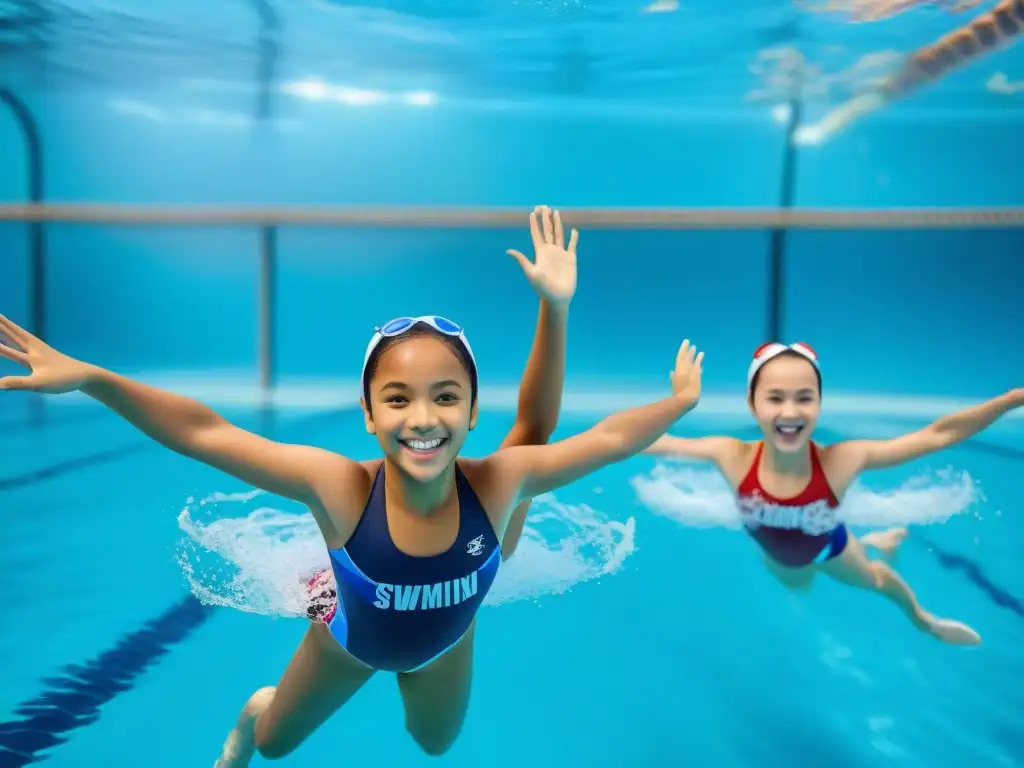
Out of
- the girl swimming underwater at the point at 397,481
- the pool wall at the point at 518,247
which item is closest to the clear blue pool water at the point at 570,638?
the girl swimming underwater at the point at 397,481

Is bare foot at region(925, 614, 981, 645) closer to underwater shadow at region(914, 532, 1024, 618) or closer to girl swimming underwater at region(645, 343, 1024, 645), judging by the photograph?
girl swimming underwater at region(645, 343, 1024, 645)

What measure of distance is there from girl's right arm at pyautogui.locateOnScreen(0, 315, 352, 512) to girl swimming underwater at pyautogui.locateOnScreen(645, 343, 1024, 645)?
1660 mm

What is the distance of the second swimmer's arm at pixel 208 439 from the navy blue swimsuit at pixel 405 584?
17cm

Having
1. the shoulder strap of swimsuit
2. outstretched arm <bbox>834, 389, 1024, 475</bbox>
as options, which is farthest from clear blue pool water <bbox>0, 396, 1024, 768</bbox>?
outstretched arm <bbox>834, 389, 1024, 475</bbox>

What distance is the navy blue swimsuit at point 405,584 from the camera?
5.87 feet

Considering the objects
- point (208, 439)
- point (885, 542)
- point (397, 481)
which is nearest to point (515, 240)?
point (885, 542)


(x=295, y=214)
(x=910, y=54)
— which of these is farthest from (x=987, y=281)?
(x=295, y=214)

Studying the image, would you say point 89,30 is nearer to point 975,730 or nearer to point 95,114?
point 95,114

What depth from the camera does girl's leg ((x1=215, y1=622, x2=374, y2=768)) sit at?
207cm

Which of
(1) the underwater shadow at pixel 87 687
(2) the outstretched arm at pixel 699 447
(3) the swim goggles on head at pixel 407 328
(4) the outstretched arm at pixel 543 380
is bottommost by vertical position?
(1) the underwater shadow at pixel 87 687

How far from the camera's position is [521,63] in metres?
10.9

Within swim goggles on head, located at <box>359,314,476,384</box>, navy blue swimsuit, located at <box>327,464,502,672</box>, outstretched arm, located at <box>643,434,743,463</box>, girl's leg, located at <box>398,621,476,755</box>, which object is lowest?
girl's leg, located at <box>398,621,476,755</box>

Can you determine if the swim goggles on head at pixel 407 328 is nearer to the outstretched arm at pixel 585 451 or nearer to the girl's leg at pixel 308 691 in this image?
the outstretched arm at pixel 585 451

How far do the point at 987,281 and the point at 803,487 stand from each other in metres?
9.03
